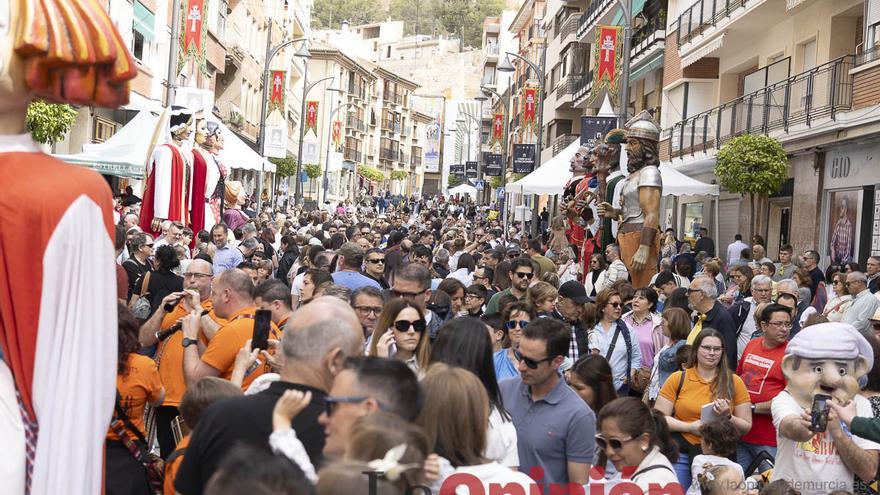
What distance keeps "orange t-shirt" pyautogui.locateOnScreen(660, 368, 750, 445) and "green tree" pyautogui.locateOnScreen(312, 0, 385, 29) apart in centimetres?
14523

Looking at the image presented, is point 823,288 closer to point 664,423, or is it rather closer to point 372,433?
point 664,423

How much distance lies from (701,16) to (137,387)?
25.8 m

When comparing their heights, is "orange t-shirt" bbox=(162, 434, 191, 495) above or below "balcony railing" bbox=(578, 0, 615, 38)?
below


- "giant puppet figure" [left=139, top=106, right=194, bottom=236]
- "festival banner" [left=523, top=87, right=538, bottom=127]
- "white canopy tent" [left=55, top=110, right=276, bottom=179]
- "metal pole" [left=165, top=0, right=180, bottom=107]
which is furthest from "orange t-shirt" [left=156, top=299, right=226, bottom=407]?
"festival banner" [left=523, top=87, right=538, bottom=127]

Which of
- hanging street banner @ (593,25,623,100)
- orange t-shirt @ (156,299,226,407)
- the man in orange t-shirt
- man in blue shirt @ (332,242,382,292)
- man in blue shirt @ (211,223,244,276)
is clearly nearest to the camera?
the man in orange t-shirt

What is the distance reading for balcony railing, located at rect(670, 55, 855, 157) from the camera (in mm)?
20688

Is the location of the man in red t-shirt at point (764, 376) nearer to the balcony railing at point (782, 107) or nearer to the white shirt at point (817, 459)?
the white shirt at point (817, 459)

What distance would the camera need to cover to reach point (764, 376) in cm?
800

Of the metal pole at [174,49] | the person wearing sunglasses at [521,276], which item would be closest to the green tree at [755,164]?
the metal pole at [174,49]

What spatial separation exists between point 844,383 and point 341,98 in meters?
90.7

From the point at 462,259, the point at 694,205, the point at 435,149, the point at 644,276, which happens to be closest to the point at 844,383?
the point at 644,276

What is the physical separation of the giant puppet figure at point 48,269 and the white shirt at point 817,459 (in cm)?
351

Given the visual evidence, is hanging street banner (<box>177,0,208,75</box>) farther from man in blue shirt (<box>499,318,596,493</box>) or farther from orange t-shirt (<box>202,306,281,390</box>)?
man in blue shirt (<box>499,318,596,493</box>)

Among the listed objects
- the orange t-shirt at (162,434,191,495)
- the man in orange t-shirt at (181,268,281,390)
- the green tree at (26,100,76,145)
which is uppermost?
the green tree at (26,100,76,145)
